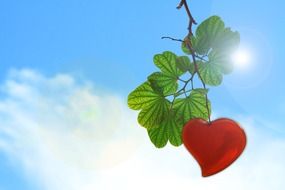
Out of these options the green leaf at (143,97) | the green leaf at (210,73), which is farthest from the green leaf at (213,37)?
the green leaf at (143,97)

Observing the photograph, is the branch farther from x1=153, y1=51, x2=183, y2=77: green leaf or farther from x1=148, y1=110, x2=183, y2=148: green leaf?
x1=148, y1=110, x2=183, y2=148: green leaf

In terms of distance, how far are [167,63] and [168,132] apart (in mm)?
346

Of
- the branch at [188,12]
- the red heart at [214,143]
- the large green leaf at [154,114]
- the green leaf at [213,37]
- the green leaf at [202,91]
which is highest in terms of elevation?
the green leaf at [213,37]

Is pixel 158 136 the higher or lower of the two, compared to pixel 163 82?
lower

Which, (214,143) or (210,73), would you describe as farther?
(210,73)

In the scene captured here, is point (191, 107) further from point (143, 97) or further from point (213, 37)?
point (213, 37)

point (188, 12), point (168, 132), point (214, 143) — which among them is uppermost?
point (188, 12)

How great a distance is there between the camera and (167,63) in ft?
8.83

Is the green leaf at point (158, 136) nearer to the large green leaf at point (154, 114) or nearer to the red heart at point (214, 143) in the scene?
the large green leaf at point (154, 114)

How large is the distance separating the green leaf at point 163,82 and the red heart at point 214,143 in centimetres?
46

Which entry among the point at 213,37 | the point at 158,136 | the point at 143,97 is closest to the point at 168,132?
the point at 158,136

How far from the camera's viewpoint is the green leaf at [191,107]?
8.49 feet

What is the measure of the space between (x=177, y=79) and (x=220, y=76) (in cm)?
21

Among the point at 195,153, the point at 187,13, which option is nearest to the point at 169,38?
the point at 187,13
